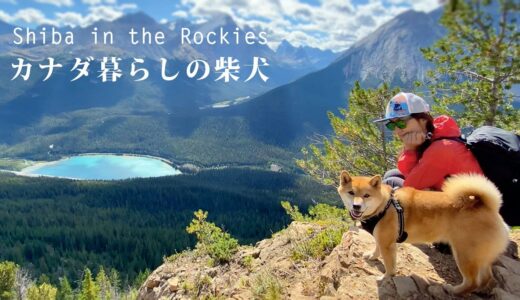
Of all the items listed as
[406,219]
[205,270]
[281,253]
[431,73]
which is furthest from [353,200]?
[431,73]

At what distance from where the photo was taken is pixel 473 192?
550 cm

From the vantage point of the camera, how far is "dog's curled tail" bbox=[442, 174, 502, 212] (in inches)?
215

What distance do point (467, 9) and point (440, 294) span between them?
521 centimetres

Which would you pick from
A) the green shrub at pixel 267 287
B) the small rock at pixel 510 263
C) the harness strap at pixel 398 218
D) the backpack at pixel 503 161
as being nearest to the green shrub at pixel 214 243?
the green shrub at pixel 267 287

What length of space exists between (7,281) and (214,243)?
48485 millimetres

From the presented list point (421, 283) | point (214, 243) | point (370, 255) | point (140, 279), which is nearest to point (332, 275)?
point (370, 255)

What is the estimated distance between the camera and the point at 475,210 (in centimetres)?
560

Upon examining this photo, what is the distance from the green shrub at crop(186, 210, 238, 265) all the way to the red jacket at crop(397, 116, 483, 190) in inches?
200

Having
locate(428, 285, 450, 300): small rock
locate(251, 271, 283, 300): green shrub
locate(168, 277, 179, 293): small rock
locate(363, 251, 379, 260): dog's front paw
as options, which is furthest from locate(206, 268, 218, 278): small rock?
locate(428, 285, 450, 300): small rock

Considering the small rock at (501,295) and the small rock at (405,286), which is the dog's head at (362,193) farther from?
the small rock at (501,295)

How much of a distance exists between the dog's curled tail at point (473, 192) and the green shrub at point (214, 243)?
5.80 metres

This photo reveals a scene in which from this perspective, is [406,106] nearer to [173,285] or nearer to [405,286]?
[405,286]

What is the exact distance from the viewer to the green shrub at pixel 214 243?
399 inches

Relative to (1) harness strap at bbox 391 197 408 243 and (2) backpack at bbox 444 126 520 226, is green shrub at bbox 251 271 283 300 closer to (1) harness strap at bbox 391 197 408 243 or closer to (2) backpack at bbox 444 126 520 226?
(1) harness strap at bbox 391 197 408 243
